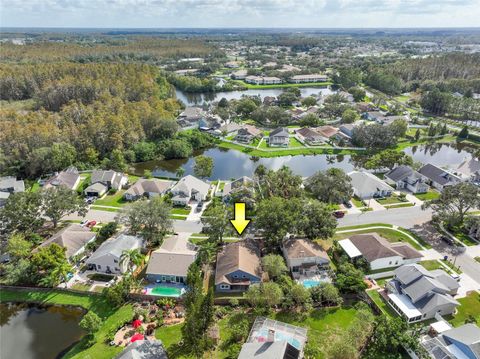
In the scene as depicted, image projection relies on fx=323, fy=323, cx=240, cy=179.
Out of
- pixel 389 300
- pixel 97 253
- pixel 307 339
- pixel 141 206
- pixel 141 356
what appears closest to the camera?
pixel 141 356

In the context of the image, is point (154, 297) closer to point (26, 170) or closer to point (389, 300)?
point (389, 300)

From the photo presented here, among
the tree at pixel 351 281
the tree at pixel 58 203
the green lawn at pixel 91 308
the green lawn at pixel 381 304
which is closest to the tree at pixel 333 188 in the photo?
the tree at pixel 351 281

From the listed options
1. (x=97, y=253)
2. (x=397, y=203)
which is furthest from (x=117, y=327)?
(x=397, y=203)

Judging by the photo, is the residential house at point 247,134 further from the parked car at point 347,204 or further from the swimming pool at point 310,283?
the swimming pool at point 310,283

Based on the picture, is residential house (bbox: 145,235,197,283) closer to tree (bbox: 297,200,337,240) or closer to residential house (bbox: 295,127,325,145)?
tree (bbox: 297,200,337,240)

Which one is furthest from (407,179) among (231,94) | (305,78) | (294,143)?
(305,78)

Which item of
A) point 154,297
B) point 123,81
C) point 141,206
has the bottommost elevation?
point 154,297

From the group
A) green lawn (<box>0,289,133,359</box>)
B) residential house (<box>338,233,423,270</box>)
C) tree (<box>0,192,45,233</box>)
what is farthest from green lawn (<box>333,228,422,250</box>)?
tree (<box>0,192,45,233</box>)
